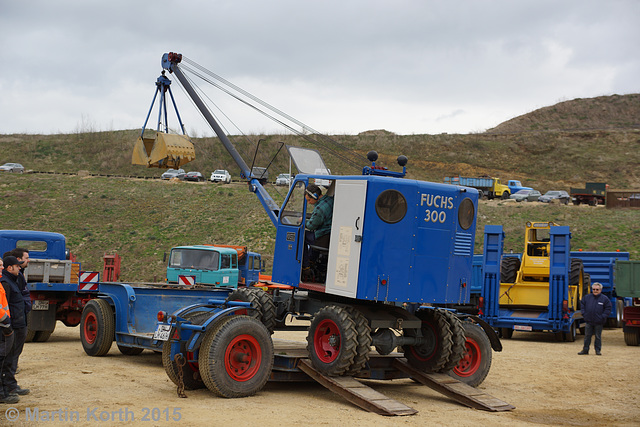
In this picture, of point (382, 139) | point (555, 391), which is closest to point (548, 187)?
point (382, 139)

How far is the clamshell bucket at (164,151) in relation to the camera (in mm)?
16953

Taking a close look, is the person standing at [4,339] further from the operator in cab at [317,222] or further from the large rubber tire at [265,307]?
the operator in cab at [317,222]

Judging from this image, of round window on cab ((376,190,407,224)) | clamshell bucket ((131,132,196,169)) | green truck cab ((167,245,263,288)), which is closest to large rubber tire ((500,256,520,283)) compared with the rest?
green truck cab ((167,245,263,288))

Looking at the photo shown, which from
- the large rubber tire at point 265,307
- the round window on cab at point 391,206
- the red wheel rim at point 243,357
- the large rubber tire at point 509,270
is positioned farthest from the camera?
the large rubber tire at point 509,270

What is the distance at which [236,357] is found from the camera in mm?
8703

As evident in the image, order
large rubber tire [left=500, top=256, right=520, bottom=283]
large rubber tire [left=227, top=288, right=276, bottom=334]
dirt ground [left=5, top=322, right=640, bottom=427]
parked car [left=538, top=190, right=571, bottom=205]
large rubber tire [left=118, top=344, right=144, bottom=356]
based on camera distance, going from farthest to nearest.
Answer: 1. parked car [left=538, top=190, right=571, bottom=205]
2. large rubber tire [left=500, top=256, right=520, bottom=283]
3. large rubber tire [left=118, top=344, right=144, bottom=356]
4. large rubber tire [left=227, top=288, right=276, bottom=334]
5. dirt ground [left=5, top=322, right=640, bottom=427]

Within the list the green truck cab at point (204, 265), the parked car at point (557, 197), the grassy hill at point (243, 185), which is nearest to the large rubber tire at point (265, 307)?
the green truck cab at point (204, 265)

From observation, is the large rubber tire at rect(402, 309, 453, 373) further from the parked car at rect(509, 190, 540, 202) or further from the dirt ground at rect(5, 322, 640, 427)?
the parked car at rect(509, 190, 540, 202)

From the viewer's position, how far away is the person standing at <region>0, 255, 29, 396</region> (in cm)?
789

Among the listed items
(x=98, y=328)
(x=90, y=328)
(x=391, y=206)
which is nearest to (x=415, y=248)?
(x=391, y=206)

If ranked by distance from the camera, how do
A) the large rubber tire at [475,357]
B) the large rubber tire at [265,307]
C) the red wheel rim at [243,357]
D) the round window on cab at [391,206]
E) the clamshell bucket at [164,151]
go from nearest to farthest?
the red wheel rim at [243,357] < the round window on cab at [391,206] < the large rubber tire at [265,307] < the large rubber tire at [475,357] < the clamshell bucket at [164,151]

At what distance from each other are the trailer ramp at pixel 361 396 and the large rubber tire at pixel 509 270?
1198 cm

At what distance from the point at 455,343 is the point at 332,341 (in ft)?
6.77

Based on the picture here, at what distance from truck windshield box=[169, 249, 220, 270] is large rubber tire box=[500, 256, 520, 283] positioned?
9.20 meters
